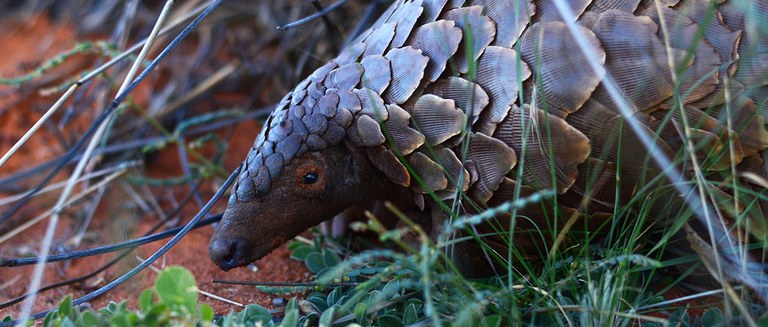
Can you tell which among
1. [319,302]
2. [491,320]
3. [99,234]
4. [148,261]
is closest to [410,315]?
[491,320]

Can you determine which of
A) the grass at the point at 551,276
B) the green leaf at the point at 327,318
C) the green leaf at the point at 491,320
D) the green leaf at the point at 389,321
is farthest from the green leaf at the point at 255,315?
the green leaf at the point at 491,320

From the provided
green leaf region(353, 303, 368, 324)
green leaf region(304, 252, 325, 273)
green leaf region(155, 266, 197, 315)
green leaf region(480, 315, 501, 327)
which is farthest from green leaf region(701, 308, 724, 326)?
green leaf region(155, 266, 197, 315)

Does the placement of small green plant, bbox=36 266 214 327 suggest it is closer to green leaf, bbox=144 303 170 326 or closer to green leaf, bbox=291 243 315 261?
green leaf, bbox=144 303 170 326

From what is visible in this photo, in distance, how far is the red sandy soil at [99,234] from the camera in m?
2.09

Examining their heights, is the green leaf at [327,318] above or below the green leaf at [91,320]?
below

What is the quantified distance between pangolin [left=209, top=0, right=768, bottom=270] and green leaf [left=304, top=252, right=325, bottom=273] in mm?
174

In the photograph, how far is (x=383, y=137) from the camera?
5.82 ft

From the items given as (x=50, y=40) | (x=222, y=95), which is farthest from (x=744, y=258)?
(x=50, y=40)

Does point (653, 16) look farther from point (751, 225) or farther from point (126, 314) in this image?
point (126, 314)

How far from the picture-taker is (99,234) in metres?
2.51

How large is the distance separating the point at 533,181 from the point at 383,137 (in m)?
0.39

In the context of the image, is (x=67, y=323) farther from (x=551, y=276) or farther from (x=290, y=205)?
(x=551, y=276)

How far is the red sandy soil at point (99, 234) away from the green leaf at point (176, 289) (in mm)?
494

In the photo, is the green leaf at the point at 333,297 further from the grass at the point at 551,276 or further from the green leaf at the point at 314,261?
the green leaf at the point at 314,261
